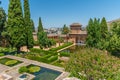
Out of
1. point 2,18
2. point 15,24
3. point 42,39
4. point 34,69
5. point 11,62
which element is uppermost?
point 2,18

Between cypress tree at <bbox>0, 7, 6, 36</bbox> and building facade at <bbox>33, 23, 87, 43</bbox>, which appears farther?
building facade at <bbox>33, 23, 87, 43</bbox>

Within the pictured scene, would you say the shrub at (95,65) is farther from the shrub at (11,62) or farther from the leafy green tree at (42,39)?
the leafy green tree at (42,39)

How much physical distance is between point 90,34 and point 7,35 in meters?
20.9

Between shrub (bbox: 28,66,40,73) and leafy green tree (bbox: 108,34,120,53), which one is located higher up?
leafy green tree (bbox: 108,34,120,53)

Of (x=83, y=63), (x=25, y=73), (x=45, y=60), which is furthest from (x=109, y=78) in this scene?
(x=45, y=60)

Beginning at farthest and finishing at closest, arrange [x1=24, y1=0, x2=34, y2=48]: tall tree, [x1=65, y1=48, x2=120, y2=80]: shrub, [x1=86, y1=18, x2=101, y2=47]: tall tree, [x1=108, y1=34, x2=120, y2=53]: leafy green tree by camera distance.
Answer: [x1=86, y1=18, x2=101, y2=47]: tall tree < [x1=24, y1=0, x2=34, y2=48]: tall tree < [x1=108, y1=34, x2=120, y2=53]: leafy green tree < [x1=65, y1=48, x2=120, y2=80]: shrub

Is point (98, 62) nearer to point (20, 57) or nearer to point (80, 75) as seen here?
point (80, 75)

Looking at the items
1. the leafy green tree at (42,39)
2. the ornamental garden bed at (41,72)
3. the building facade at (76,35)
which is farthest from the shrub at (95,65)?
the building facade at (76,35)

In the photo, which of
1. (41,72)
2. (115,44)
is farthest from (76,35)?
(41,72)

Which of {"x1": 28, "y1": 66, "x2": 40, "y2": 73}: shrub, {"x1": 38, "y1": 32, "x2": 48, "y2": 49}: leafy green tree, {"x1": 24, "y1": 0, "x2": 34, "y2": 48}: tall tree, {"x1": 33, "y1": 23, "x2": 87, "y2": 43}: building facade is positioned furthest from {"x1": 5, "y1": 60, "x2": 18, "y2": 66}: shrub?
{"x1": 33, "y1": 23, "x2": 87, "y2": 43}: building facade

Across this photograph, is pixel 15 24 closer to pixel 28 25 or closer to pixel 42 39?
pixel 28 25

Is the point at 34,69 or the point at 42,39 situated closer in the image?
the point at 34,69

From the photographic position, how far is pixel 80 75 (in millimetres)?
11930

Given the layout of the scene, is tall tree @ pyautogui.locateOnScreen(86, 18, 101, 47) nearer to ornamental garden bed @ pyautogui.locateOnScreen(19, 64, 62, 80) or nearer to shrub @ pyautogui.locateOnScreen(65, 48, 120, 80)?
ornamental garden bed @ pyautogui.locateOnScreen(19, 64, 62, 80)
